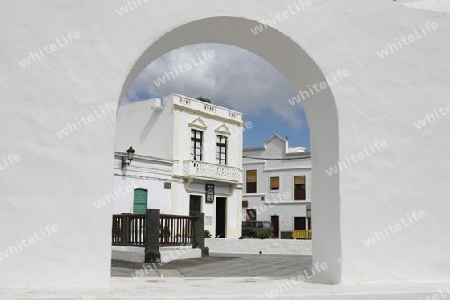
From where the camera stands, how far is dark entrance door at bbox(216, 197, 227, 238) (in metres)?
26.0

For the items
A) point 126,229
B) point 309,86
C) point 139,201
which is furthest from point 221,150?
point 309,86

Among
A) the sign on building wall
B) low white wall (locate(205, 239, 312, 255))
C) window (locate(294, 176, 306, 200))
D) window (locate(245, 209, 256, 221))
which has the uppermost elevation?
window (locate(294, 176, 306, 200))

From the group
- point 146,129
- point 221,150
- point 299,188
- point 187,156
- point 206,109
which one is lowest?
point 299,188

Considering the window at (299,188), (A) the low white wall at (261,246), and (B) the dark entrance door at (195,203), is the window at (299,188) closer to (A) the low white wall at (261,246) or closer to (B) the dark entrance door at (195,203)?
(B) the dark entrance door at (195,203)

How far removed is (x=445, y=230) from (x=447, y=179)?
20.5 inches

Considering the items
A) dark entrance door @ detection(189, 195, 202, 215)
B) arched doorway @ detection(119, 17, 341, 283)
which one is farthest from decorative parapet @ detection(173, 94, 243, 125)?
arched doorway @ detection(119, 17, 341, 283)

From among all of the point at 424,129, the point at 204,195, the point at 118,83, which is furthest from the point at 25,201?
the point at 204,195

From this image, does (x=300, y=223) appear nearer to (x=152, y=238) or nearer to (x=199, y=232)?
(x=199, y=232)

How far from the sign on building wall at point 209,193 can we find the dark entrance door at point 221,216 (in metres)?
0.73

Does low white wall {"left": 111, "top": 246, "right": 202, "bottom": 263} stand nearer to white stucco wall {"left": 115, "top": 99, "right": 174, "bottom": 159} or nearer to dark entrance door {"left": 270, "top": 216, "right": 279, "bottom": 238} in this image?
white stucco wall {"left": 115, "top": 99, "right": 174, "bottom": 159}

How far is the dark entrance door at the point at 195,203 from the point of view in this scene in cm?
2426

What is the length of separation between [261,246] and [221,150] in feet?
29.2

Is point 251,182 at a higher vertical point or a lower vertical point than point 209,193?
higher

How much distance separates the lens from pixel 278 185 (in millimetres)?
34812
